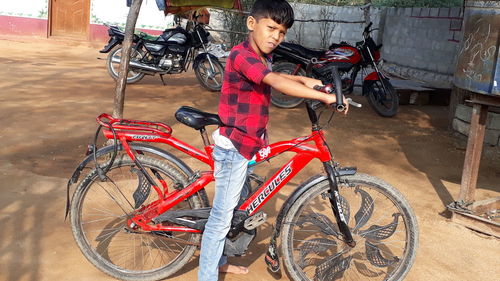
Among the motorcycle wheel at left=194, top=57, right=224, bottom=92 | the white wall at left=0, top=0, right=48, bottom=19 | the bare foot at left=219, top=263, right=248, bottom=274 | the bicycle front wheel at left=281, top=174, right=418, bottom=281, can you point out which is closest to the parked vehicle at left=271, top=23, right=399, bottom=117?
the motorcycle wheel at left=194, top=57, right=224, bottom=92

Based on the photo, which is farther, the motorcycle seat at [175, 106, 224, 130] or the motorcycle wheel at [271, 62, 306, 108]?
the motorcycle wheel at [271, 62, 306, 108]

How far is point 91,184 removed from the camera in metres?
3.29

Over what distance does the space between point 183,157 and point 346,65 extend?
4.02 m

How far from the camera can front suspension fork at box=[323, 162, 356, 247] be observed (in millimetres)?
3062

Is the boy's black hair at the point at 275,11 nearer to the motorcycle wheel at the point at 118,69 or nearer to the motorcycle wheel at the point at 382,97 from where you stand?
the motorcycle wheel at the point at 382,97

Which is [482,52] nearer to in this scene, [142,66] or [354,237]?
[354,237]

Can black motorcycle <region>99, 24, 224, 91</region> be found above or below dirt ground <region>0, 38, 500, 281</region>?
above

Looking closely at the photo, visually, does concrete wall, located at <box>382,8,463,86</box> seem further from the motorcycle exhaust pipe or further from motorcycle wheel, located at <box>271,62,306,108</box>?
the motorcycle exhaust pipe

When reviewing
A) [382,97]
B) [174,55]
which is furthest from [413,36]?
[174,55]

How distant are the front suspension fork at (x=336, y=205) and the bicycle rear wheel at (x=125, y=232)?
0.79 metres

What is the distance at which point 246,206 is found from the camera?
125 inches

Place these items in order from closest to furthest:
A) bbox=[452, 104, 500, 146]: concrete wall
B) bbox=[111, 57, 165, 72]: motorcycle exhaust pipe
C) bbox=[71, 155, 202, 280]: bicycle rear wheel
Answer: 1. bbox=[71, 155, 202, 280]: bicycle rear wheel
2. bbox=[452, 104, 500, 146]: concrete wall
3. bbox=[111, 57, 165, 72]: motorcycle exhaust pipe

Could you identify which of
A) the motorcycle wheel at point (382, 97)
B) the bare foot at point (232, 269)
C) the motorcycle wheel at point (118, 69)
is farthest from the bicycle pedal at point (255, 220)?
the motorcycle wheel at point (118, 69)

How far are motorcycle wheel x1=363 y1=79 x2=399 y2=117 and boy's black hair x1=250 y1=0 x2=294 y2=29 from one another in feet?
19.7
